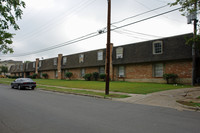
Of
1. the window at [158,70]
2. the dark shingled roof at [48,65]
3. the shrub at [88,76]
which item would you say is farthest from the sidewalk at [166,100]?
the dark shingled roof at [48,65]

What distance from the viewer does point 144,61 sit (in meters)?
22.7

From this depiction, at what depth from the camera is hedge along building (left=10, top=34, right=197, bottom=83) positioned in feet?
64.7

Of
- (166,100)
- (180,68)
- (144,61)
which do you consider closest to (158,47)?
(144,61)

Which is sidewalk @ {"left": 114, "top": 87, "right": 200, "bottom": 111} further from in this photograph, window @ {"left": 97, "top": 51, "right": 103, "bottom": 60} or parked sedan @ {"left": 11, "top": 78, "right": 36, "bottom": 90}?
window @ {"left": 97, "top": 51, "right": 103, "bottom": 60}

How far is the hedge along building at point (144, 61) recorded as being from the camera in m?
19.7

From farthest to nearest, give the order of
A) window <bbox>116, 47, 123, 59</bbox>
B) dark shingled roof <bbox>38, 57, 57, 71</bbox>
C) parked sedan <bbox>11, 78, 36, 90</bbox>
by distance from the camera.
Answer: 1. dark shingled roof <bbox>38, 57, 57, 71</bbox>
2. window <bbox>116, 47, 123, 59</bbox>
3. parked sedan <bbox>11, 78, 36, 90</bbox>

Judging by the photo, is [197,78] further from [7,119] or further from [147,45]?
[7,119]

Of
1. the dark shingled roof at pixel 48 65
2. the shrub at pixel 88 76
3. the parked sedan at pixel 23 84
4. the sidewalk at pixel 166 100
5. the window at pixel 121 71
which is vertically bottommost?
the sidewalk at pixel 166 100

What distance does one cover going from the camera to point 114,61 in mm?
26812

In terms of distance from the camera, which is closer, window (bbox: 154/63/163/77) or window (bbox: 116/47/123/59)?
window (bbox: 154/63/163/77)

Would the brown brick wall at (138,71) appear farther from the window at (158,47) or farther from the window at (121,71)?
the window at (158,47)

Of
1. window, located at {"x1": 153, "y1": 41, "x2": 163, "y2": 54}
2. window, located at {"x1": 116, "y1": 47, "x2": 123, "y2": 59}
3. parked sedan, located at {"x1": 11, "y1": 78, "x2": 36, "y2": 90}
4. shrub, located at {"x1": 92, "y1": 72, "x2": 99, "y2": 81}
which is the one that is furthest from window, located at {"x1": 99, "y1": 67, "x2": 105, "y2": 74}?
parked sedan, located at {"x1": 11, "y1": 78, "x2": 36, "y2": 90}

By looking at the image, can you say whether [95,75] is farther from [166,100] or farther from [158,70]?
[166,100]

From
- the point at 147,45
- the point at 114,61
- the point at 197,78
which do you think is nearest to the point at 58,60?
the point at 114,61
